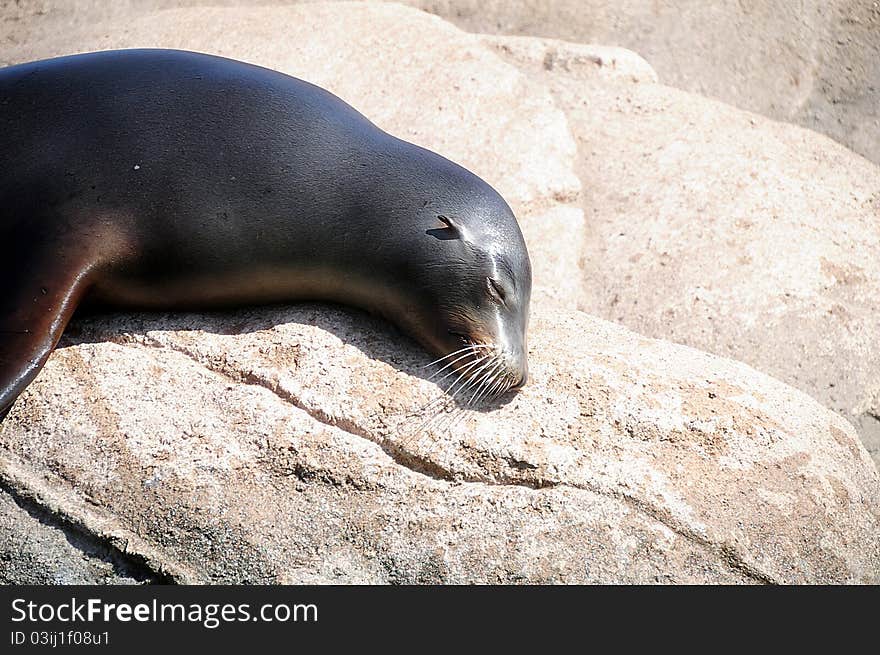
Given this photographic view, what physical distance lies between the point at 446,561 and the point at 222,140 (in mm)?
1765

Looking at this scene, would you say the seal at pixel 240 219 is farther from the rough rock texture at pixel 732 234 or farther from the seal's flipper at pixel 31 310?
the rough rock texture at pixel 732 234

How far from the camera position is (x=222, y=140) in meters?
3.45

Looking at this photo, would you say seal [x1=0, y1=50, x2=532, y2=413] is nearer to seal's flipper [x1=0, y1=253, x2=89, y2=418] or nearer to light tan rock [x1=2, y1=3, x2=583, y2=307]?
seal's flipper [x1=0, y1=253, x2=89, y2=418]

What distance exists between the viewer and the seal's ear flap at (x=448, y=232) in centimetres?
338

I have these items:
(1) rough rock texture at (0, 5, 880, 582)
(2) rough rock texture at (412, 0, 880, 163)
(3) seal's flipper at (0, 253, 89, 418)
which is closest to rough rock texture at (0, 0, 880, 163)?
(2) rough rock texture at (412, 0, 880, 163)

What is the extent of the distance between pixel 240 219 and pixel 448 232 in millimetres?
752

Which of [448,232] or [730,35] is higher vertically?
[448,232]

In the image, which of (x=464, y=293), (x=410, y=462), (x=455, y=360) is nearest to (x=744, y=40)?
(x=464, y=293)

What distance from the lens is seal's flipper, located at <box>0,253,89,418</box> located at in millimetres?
2980

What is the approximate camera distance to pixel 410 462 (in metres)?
2.95

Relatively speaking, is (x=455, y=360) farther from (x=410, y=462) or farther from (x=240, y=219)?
(x=240, y=219)

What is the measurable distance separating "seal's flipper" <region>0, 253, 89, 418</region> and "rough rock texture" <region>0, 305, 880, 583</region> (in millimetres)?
139
